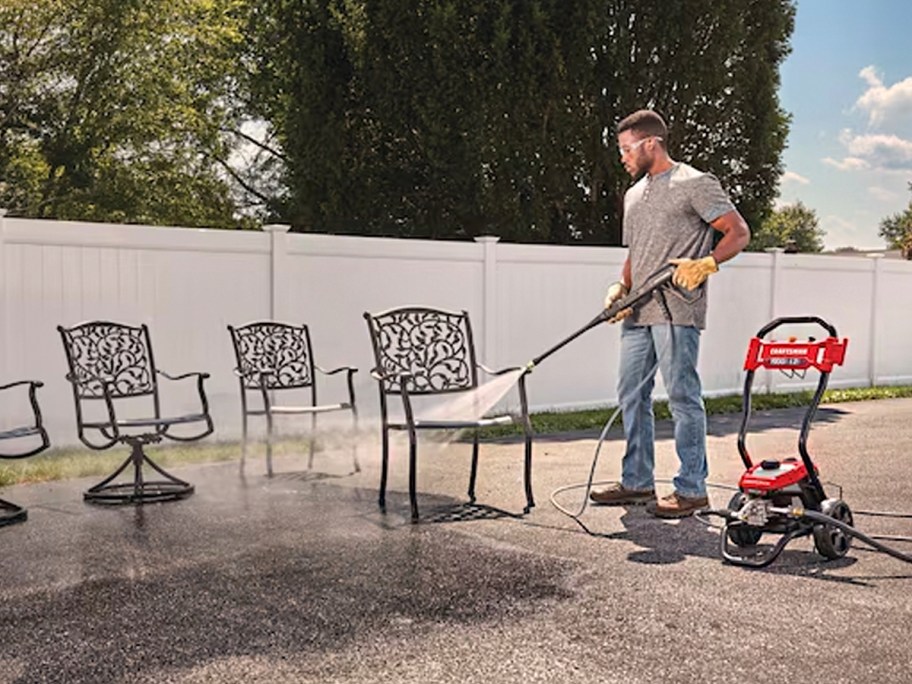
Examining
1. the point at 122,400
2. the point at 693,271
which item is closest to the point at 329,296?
the point at 122,400

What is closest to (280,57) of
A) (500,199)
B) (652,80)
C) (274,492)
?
(500,199)

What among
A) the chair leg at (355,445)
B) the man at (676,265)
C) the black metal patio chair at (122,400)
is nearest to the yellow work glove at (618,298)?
the man at (676,265)

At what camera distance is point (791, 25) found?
13.6 meters

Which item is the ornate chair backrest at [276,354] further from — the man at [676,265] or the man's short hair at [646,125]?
the man's short hair at [646,125]

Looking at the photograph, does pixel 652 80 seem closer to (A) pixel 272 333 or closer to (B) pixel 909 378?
(B) pixel 909 378

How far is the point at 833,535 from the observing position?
13.6ft

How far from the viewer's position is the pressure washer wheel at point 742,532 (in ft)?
14.1

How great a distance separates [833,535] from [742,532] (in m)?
0.37

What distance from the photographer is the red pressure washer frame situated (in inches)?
164

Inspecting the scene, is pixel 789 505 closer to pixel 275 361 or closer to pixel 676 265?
pixel 676 265

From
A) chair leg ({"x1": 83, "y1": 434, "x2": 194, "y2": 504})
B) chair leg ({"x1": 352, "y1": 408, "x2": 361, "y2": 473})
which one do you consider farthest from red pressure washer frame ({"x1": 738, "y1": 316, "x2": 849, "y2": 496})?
chair leg ({"x1": 83, "y1": 434, "x2": 194, "y2": 504})

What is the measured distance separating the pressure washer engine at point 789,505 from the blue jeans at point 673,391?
0.58 m

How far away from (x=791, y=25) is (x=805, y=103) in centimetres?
182

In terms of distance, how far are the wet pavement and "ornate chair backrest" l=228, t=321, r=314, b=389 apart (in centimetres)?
136
